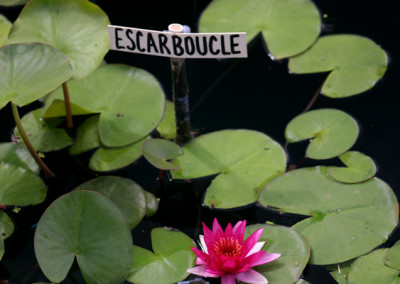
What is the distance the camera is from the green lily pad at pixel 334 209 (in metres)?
1.39

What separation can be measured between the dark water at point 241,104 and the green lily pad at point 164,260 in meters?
0.06

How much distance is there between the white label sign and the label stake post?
0.31 ft

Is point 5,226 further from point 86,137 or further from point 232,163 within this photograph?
point 232,163

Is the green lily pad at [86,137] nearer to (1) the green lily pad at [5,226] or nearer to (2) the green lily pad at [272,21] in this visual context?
(1) the green lily pad at [5,226]

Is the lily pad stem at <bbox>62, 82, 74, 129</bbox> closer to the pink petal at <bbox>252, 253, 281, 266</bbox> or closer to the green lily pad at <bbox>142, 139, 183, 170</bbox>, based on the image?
the green lily pad at <bbox>142, 139, 183, 170</bbox>

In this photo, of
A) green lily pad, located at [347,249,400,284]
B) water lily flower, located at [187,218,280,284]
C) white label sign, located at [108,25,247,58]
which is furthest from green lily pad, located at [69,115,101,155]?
green lily pad, located at [347,249,400,284]

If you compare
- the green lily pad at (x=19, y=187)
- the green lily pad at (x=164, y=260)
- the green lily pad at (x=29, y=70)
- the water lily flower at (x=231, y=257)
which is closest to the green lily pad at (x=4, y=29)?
the green lily pad at (x=29, y=70)

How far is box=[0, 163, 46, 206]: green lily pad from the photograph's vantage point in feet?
5.02

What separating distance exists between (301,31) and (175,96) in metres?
0.68

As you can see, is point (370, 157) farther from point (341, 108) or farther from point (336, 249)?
point (336, 249)

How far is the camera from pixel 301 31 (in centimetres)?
199

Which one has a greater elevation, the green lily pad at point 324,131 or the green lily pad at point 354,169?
the green lily pad at point 324,131

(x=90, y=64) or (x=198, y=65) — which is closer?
(x=90, y=64)

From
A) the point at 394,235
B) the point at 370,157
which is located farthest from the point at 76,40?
the point at 394,235
